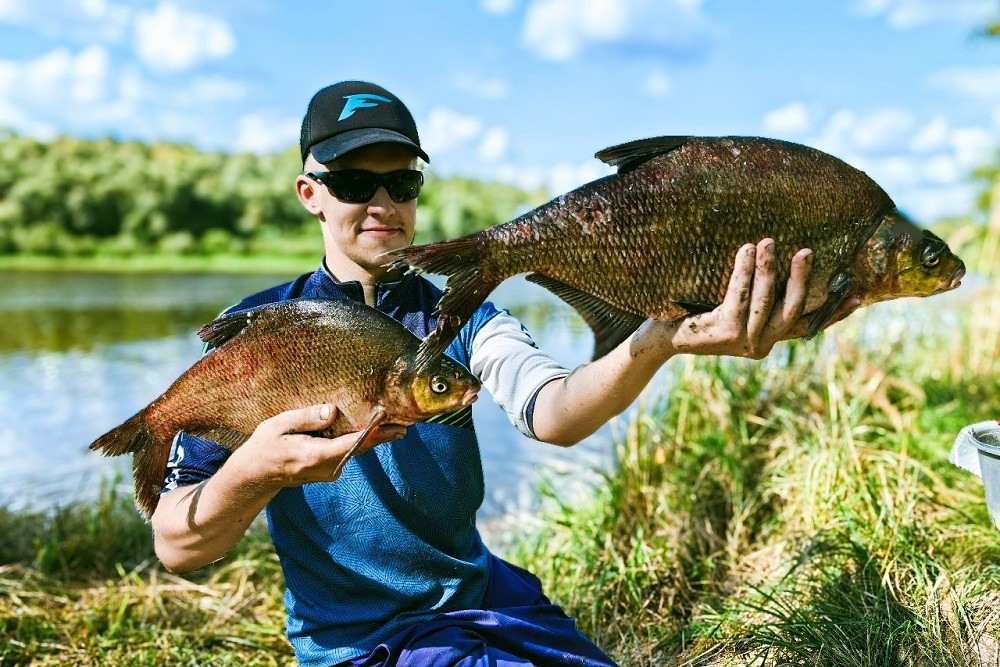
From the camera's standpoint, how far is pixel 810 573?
11.7 ft

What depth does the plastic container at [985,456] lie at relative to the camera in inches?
95.4

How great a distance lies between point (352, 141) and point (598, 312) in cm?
100

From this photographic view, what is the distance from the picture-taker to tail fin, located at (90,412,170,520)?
2.20 meters

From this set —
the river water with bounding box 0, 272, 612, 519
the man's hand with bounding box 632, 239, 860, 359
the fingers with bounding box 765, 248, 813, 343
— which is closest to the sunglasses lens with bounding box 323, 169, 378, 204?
the man's hand with bounding box 632, 239, 860, 359

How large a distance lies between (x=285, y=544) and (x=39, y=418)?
363 inches

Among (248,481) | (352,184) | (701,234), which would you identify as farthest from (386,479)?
(701,234)

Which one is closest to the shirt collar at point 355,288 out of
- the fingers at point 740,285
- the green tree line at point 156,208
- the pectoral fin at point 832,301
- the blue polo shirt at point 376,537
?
the blue polo shirt at point 376,537

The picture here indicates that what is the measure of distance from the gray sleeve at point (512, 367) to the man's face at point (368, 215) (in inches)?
17.4

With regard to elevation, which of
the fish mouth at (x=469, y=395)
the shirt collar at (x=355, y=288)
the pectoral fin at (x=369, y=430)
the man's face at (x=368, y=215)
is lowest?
the pectoral fin at (x=369, y=430)

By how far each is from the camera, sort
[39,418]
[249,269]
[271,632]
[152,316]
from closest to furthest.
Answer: [271,632]
[39,418]
[152,316]
[249,269]

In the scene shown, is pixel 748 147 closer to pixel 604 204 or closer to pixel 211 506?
pixel 604 204

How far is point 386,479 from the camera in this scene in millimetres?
2512

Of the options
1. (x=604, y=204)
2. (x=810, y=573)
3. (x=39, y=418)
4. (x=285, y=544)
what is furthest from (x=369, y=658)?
(x=39, y=418)

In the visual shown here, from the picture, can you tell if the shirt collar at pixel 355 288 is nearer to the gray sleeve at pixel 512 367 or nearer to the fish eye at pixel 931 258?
the gray sleeve at pixel 512 367
